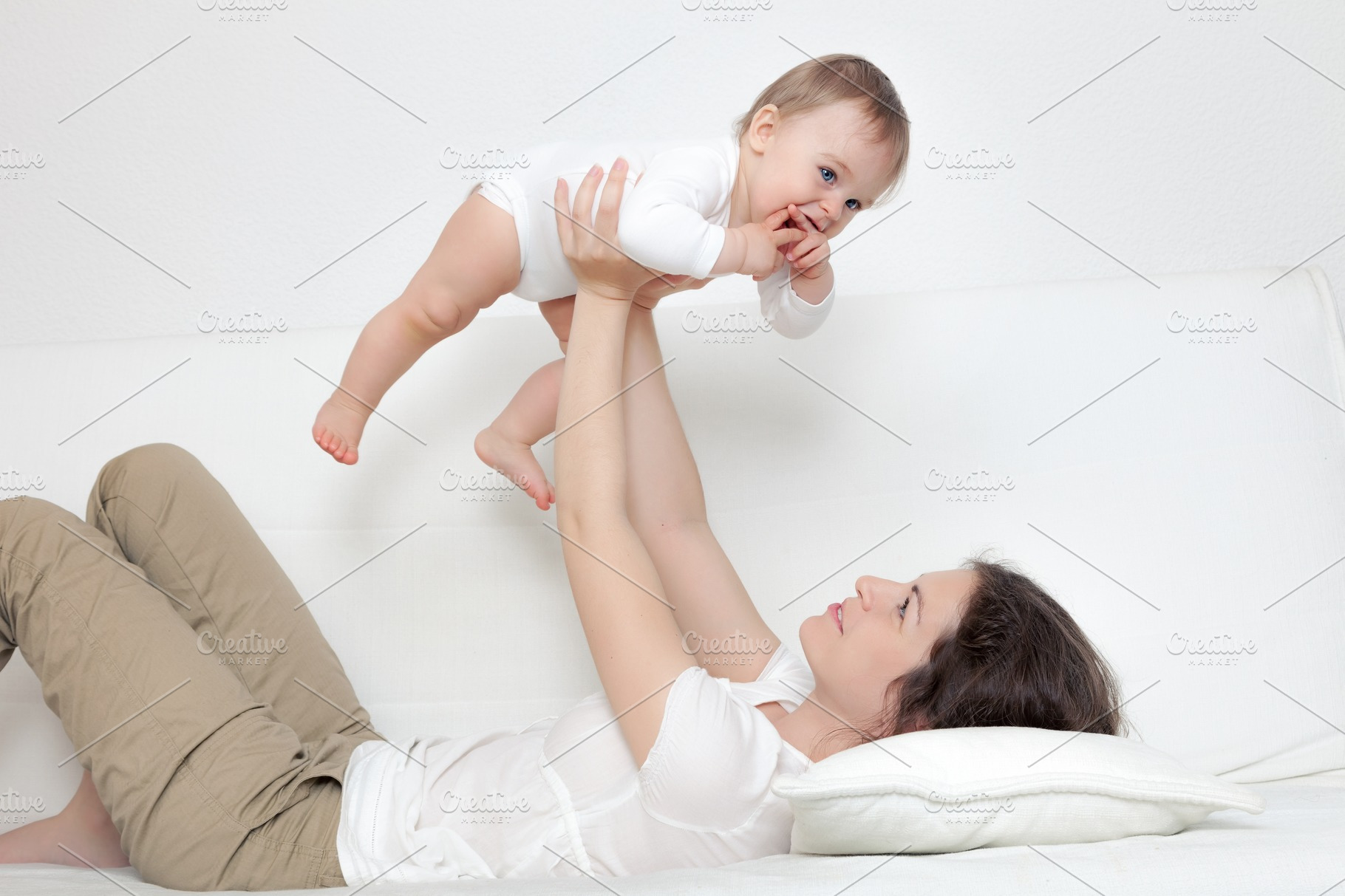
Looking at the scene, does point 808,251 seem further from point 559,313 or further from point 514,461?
point 514,461

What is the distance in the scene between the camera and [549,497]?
1.31 metres

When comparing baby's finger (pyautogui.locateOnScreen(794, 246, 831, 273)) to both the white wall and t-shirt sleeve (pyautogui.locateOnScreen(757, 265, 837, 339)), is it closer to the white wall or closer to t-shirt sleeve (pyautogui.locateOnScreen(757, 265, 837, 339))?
t-shirt sleeve (pyautogui.locateOnScreen(757, 265, 837, 339))

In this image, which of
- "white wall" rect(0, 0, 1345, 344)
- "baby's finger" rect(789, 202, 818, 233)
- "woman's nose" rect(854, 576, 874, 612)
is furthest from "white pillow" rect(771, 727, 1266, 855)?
"white wall" rect(0, 0, 1345, 344)

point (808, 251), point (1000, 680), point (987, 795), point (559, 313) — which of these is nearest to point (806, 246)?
point (808, 251)

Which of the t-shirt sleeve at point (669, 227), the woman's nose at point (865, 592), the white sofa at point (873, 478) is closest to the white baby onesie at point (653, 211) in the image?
the t-shirt sleeve at point (669, 227)

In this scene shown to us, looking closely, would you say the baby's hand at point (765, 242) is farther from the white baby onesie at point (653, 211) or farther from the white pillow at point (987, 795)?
the white pillow at point (987, 795)

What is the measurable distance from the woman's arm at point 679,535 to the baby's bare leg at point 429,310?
0.19 metres

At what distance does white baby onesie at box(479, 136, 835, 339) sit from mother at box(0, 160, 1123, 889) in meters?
0.04

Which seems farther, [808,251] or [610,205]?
[808,251]

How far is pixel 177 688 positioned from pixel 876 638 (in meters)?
0.72

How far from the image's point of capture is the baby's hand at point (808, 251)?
4.12ft

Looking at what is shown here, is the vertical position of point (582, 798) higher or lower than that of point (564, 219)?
lower

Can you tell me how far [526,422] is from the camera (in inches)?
53.4

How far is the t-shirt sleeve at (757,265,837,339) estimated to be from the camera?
4.31 feet
